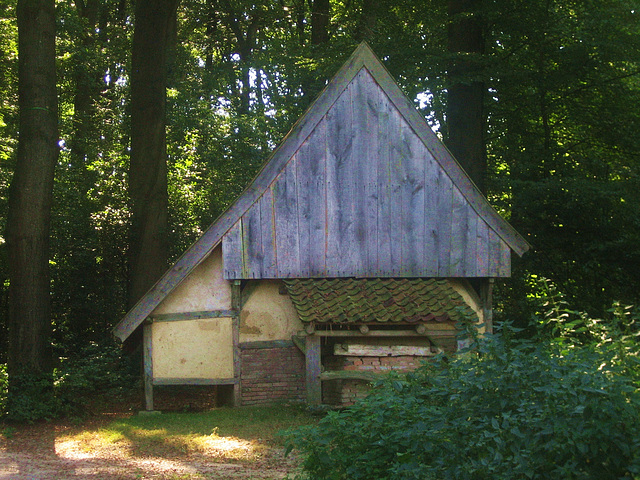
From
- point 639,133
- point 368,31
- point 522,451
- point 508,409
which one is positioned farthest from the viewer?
point 368,31

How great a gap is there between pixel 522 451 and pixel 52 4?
39.0ft

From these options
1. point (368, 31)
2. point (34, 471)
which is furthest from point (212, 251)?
point (368, 31)

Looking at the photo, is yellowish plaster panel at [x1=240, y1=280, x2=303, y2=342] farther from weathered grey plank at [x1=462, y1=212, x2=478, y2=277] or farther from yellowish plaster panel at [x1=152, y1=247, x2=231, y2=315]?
weathered grey plank at [x1=462, y1=212, x2=478, y2=277]

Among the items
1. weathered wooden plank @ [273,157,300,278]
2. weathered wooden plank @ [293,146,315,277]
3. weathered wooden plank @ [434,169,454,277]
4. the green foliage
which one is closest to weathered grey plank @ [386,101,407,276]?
weathered wooden plank @ [434,169,454,277]

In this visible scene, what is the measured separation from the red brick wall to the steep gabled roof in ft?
4.47

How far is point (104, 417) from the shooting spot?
42.9ft

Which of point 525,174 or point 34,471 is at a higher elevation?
point 525,174

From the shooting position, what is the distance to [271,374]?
12.9m

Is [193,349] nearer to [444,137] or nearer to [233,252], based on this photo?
[233,252]

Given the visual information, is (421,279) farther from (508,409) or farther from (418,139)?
(508,409)

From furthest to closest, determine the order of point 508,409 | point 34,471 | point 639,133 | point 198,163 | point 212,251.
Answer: point 198,163
point 639,133
point 212,251
point 34,471
point 508,409

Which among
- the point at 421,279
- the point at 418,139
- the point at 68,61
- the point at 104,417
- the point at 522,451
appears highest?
the point at 68,61

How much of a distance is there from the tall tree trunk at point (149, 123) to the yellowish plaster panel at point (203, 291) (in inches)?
169

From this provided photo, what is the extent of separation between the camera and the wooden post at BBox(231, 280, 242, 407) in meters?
12.8
